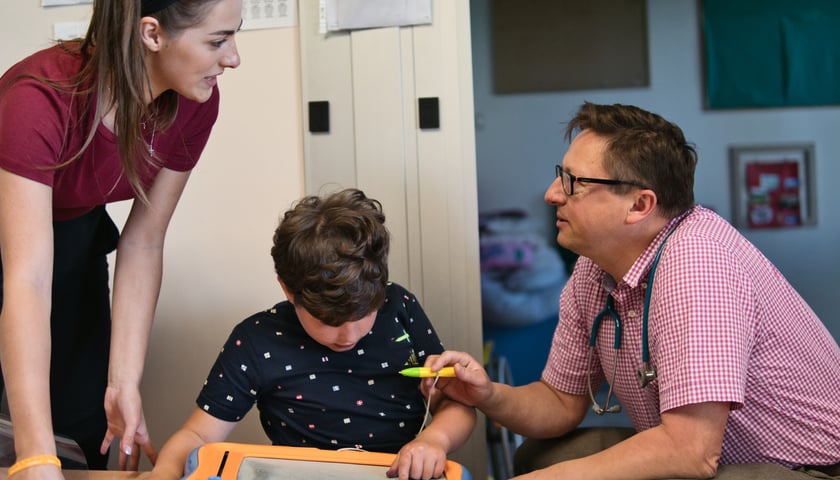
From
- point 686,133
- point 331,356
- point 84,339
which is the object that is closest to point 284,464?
point 331,356

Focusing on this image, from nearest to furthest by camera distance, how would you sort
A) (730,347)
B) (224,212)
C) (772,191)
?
1. (730,347)
2. (224,212)
3. (772,191)

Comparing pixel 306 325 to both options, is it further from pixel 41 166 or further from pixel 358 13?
pixel 358 13

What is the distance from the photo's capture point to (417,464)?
1136 mm

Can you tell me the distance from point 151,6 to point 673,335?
2.94 feet

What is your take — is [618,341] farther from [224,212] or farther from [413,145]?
[224,212]

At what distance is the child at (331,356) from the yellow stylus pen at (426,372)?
0.09 meters

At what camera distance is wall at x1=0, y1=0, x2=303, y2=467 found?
190 centimetres

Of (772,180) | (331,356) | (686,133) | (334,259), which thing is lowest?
(331,356)

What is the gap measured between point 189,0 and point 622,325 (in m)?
0.86

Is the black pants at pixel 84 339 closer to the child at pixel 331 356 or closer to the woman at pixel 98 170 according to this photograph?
the woman at pixel 98 170

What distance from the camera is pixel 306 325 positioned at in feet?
4.43

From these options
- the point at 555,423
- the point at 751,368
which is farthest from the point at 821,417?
the point at 555,423

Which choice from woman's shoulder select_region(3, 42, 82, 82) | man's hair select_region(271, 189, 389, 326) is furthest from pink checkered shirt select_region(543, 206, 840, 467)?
woman's shoulder select_region(3, 42, 82, 82)

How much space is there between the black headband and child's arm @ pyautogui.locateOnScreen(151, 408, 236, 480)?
0.63m
